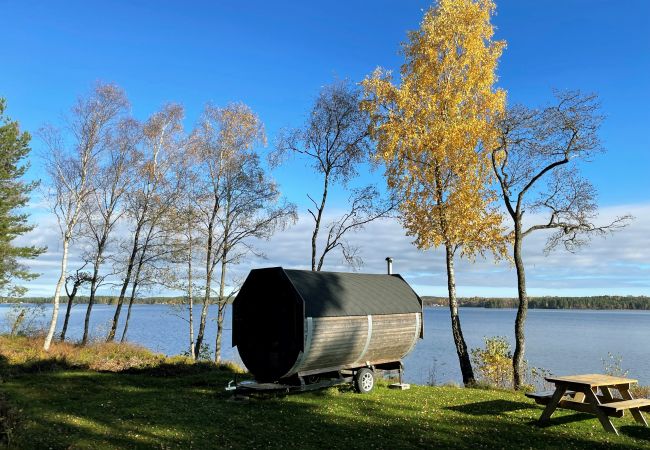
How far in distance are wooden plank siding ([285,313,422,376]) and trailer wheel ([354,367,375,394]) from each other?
297 millimetres

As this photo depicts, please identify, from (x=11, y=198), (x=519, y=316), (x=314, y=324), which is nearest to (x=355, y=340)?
(x=314, y=324)

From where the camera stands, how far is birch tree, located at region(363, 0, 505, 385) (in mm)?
20578

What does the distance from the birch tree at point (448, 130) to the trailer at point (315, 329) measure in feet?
15.3

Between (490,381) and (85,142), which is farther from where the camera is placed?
(85,142)

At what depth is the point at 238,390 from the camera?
1492 centimetres

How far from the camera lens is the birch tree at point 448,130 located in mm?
20578

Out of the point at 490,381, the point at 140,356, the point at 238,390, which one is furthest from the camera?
the point at 140,356

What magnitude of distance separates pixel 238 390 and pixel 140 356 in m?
11.7

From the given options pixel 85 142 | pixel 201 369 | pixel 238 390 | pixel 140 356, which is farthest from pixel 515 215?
pixel 85 142

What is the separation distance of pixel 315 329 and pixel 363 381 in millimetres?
3390

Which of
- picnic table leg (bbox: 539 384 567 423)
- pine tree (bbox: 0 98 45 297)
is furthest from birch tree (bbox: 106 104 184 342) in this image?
picnic table leg (bbox: 539 384 567 423)

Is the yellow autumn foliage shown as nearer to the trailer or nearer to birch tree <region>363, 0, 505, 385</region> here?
birch tree <region>363, 0, 505, 385</region>

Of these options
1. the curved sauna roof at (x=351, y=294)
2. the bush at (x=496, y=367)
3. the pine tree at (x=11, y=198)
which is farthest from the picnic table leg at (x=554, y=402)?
the pine tree at (x=11, y=198)

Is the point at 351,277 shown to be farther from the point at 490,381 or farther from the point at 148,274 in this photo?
the point at 148,274
